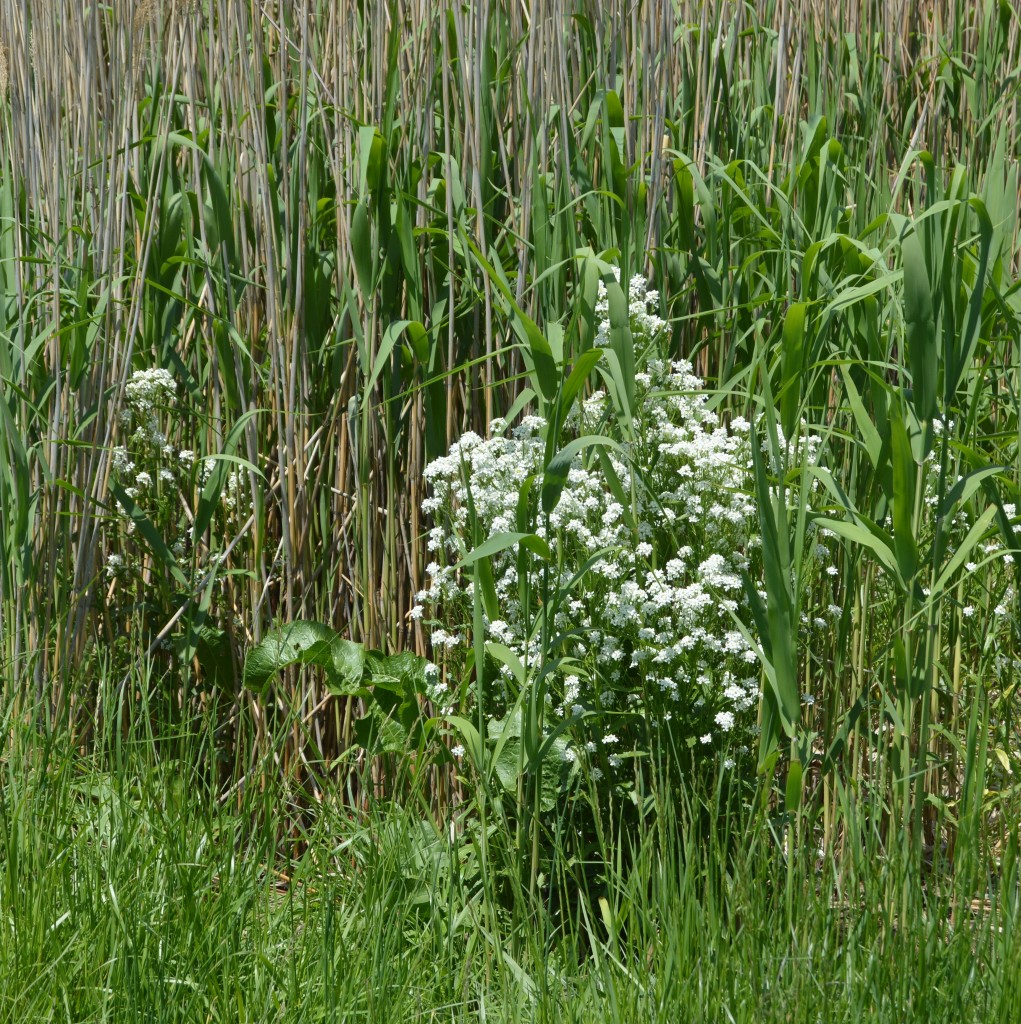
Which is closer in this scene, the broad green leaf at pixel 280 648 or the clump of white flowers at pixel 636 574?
the clump of white flowers at pixel 636 574

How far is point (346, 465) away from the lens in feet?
7.94

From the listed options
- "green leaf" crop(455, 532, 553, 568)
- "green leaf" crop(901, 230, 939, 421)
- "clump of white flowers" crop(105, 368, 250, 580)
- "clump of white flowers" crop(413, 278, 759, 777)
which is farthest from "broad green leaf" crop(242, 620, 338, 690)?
"green leaf" crop(901, 230, 939, 421)

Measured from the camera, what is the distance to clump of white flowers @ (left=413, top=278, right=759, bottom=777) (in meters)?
1.84

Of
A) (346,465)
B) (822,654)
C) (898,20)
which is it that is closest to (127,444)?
(346,465)

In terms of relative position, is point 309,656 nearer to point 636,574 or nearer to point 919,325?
point 636,574

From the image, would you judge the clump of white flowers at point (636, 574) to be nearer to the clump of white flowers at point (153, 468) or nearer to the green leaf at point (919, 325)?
the green leaf at point (919, 325)

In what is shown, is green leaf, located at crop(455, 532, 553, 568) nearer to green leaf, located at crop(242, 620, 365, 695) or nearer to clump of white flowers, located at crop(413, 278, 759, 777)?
clump of white flowers, located at crop(413, 278, 759, 777)

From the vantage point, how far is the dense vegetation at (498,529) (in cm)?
167

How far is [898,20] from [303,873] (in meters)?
2.52

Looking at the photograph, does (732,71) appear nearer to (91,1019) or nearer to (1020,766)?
(1020,766)

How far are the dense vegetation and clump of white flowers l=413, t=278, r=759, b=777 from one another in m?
0.01

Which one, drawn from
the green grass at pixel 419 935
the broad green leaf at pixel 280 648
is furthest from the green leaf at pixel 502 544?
the broad green leaf at pixel 280 648

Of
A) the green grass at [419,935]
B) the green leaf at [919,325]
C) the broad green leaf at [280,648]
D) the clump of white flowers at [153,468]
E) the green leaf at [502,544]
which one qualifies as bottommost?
the green grass at [419,935]

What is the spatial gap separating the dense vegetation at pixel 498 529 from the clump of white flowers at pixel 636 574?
0.01 metres
